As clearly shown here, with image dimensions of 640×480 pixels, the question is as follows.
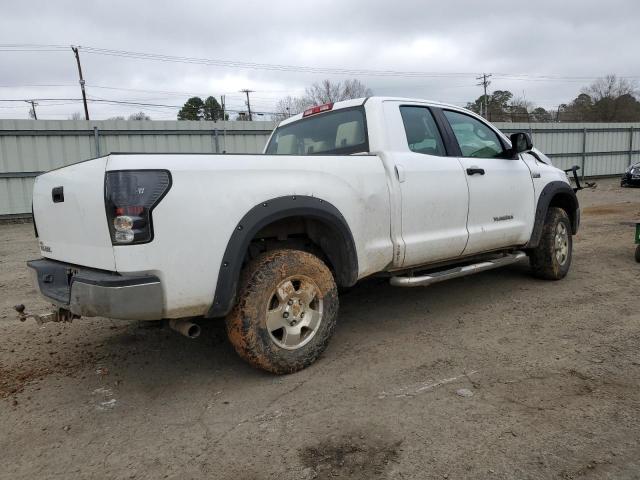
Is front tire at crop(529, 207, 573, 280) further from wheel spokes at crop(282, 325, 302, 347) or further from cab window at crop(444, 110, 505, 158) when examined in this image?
wheel spokes at crop(282, 325, 302, 347)

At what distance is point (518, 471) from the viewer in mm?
2229

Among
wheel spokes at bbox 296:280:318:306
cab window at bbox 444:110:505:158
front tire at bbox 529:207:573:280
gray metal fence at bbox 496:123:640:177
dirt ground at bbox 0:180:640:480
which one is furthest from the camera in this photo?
gray metal fence at bbox 496:123:640:177

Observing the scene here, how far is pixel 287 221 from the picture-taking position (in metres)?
3.42

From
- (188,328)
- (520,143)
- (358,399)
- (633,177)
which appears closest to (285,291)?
(188,328)

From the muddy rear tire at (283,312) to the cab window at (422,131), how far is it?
152 cm

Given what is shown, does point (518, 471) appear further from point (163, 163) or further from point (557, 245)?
point (557, 245)

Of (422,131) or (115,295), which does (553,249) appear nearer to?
(422,131)

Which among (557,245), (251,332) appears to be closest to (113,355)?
(251,332)

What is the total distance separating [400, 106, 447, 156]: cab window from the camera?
4.18 metres

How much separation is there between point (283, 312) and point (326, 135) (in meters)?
1.92

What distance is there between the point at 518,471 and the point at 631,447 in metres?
0.63

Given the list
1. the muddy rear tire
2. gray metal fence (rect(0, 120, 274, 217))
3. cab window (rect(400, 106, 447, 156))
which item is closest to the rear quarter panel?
the muddy rear tire

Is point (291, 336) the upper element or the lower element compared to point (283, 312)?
lower

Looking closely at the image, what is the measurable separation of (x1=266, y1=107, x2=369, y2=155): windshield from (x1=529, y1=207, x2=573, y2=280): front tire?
2620 millimetres
